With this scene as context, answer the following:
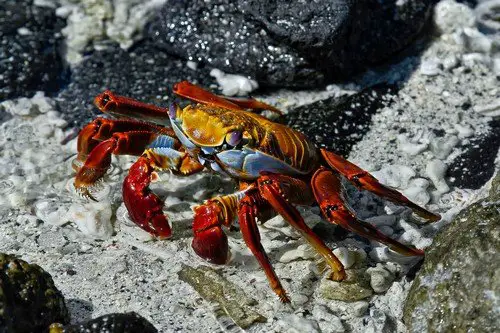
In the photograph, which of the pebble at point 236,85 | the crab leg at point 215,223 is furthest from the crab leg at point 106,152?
the pebble at point 236,85

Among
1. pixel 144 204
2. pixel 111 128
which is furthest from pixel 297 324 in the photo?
pixel 111 128

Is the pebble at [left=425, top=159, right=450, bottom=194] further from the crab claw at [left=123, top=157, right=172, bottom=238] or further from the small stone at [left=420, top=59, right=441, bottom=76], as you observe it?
the crab claw at [left=123, top=157, right=172, bottom=238]

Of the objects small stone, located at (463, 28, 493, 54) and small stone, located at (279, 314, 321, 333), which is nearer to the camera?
small stone, located at (279, 314, 321, 333)

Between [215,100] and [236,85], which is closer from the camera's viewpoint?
A: [215,100]

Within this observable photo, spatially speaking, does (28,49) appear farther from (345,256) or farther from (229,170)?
(345,256)

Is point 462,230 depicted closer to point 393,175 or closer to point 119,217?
point 393,175

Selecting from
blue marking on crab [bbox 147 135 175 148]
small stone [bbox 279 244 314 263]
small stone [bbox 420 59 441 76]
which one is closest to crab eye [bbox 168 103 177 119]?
blue marking on crab [bbox 147 135 175 148]
